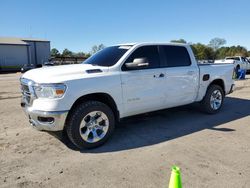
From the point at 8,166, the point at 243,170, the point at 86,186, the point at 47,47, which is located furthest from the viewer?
the point at 47,47

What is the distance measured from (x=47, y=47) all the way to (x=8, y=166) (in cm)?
5819

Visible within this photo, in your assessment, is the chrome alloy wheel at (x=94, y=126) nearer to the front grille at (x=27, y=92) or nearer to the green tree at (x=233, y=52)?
the front grille at (x=27, y=92)

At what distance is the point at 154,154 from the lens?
406cm

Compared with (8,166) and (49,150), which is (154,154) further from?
(8,166)

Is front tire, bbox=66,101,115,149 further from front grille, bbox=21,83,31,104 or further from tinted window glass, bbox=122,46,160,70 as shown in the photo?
tinted window glass, bbox=122,46,160,70

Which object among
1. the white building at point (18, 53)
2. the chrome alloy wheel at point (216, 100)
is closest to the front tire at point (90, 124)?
the chrome alloy wheel at point (216, 100)

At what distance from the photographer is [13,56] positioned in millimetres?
48594

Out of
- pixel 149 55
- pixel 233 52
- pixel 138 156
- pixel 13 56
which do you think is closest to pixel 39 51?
pixel 13 56

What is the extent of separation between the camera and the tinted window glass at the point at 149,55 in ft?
16.4

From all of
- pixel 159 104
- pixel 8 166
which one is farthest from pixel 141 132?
pixel 8 166

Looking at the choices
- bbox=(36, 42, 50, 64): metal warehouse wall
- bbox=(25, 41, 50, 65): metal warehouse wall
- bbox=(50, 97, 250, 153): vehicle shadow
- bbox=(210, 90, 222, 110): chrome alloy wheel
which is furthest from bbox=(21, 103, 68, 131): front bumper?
bbox=(36, 42, 50, 64): metal warehouse wall

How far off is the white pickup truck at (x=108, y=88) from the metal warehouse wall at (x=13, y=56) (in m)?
45.9

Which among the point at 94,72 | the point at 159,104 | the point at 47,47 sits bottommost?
the point at 159,104

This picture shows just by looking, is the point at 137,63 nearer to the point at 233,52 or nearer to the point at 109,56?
the point at 109,56
